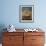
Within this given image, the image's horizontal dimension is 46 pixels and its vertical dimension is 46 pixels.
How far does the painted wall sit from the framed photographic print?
0.10 meters

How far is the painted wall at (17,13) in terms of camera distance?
423cm

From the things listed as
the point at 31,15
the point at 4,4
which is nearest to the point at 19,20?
the point at 31,15

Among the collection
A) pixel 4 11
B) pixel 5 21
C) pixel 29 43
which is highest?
pixel 4 11

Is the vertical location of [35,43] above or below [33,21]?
below

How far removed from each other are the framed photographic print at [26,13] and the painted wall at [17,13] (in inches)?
3.8

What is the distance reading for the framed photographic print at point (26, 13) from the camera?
4238mm

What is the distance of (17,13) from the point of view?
425cm

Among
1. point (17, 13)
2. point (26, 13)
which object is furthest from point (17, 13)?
point (26, 13)

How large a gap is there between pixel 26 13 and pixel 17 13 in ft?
0.96

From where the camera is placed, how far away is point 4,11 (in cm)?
425

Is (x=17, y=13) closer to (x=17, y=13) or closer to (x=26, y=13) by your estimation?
(x=17, y=13)

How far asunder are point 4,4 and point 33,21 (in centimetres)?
108

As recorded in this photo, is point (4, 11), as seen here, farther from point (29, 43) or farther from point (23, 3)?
point (29, 43)

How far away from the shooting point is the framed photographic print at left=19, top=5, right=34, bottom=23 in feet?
13.9
